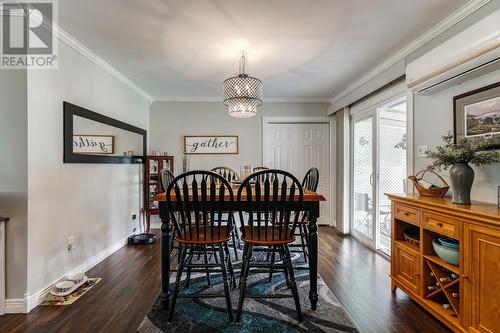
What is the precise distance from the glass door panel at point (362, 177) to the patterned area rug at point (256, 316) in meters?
1.79

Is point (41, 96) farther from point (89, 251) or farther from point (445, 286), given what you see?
point (445, 286)

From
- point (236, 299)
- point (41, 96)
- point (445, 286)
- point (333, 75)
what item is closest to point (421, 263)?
point (445, 286)

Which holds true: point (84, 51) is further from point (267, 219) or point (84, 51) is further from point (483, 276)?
point (483, 276)

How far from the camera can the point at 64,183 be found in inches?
95.3

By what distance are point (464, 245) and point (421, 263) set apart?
0.45 m

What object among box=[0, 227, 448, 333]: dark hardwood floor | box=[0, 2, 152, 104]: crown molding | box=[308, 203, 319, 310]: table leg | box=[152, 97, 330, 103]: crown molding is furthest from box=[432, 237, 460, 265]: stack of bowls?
box=[0, 2, 152, 104]: crown molding

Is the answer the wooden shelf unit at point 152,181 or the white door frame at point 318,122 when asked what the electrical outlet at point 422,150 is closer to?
the white door frame at point 318,122

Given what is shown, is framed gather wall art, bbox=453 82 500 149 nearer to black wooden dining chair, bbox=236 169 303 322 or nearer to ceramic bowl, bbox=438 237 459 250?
ceramic bowl, bbox=438 237 459 250

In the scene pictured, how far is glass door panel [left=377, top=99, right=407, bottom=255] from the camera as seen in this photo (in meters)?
3.21

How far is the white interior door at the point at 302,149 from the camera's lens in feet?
15.5

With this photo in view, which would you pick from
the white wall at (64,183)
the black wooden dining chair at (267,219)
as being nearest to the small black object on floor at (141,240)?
the white wall at (64,183)

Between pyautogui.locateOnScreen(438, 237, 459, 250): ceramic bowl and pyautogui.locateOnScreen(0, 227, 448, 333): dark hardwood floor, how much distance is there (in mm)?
601

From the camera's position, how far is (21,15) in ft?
6.49

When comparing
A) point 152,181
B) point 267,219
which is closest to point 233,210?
point 267,219
